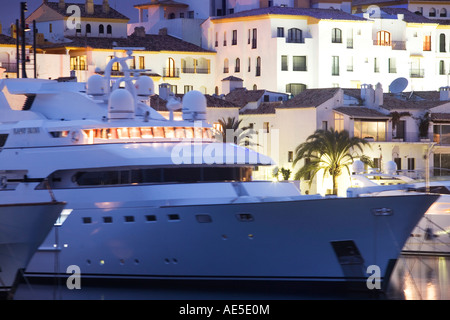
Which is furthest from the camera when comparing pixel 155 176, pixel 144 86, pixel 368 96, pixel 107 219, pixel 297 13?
pixel 297 13

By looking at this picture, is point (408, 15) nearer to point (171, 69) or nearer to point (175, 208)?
point (171, 69)

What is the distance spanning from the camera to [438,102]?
232 ft

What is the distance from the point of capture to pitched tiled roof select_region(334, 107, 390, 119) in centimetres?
6750

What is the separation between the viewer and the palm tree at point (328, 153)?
6191 cm

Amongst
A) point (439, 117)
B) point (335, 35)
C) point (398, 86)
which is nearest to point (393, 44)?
point (335, 35)

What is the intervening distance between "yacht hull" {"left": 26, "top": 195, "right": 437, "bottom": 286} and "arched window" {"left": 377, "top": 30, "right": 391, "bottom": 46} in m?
56.9

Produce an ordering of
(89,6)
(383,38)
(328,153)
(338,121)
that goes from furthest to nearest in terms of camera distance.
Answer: (383,38)
(89,6)
(338,121)
(328,153)

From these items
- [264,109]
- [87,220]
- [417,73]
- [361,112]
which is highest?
[417,73]

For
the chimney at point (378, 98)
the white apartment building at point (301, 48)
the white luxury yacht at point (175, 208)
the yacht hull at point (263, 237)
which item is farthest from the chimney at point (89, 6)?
the yacht hull at point (263, 237)

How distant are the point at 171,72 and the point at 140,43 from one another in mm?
3126

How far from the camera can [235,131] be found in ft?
223

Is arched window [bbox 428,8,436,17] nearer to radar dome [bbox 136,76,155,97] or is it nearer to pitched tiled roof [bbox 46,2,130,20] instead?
pitched tiled roof [bbox 46,2,130,20]
